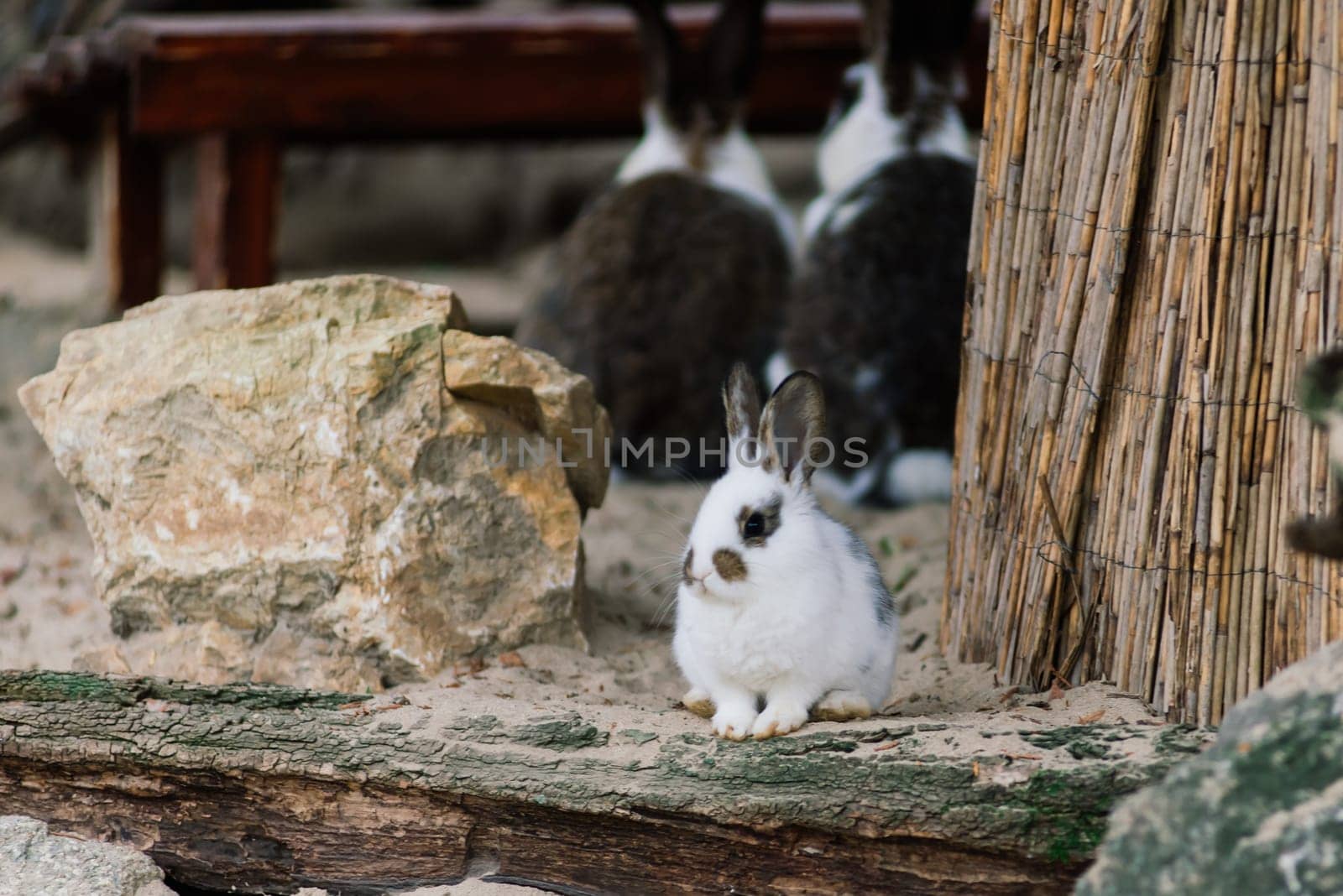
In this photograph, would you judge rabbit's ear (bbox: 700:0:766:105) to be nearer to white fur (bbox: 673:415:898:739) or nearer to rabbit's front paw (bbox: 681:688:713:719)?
white fur (bbox: 673:415:898:739)

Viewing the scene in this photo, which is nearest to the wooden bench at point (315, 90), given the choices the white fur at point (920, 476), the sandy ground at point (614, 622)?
the sandy ground at point (614, 622)

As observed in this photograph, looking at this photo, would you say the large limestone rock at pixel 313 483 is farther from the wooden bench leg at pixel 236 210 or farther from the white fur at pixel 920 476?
the wooden bench leg at pixel 236 210

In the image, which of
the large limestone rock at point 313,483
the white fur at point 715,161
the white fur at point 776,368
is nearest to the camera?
the large limestone rock at point 313,483

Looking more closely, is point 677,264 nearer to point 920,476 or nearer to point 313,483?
point 920,476

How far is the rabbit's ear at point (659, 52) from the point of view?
5.89 m

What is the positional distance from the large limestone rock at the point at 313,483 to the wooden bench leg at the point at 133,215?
3181 millimetres

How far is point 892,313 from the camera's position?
5383mm

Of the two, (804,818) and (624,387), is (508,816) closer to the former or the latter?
(804,818)

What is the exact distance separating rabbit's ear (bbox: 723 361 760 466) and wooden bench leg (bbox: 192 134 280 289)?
3.31m

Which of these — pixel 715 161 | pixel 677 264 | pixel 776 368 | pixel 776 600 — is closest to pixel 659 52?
pixel 715 161

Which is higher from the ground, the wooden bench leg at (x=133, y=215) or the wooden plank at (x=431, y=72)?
the wooden plank at (x=431, y=72)

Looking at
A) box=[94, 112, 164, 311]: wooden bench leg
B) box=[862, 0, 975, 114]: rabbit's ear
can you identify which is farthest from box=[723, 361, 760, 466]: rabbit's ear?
box=[94, 112, 164, 311]: wooden bench leg

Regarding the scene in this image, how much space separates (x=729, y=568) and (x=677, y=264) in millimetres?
2878

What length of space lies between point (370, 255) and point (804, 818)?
7534mm
